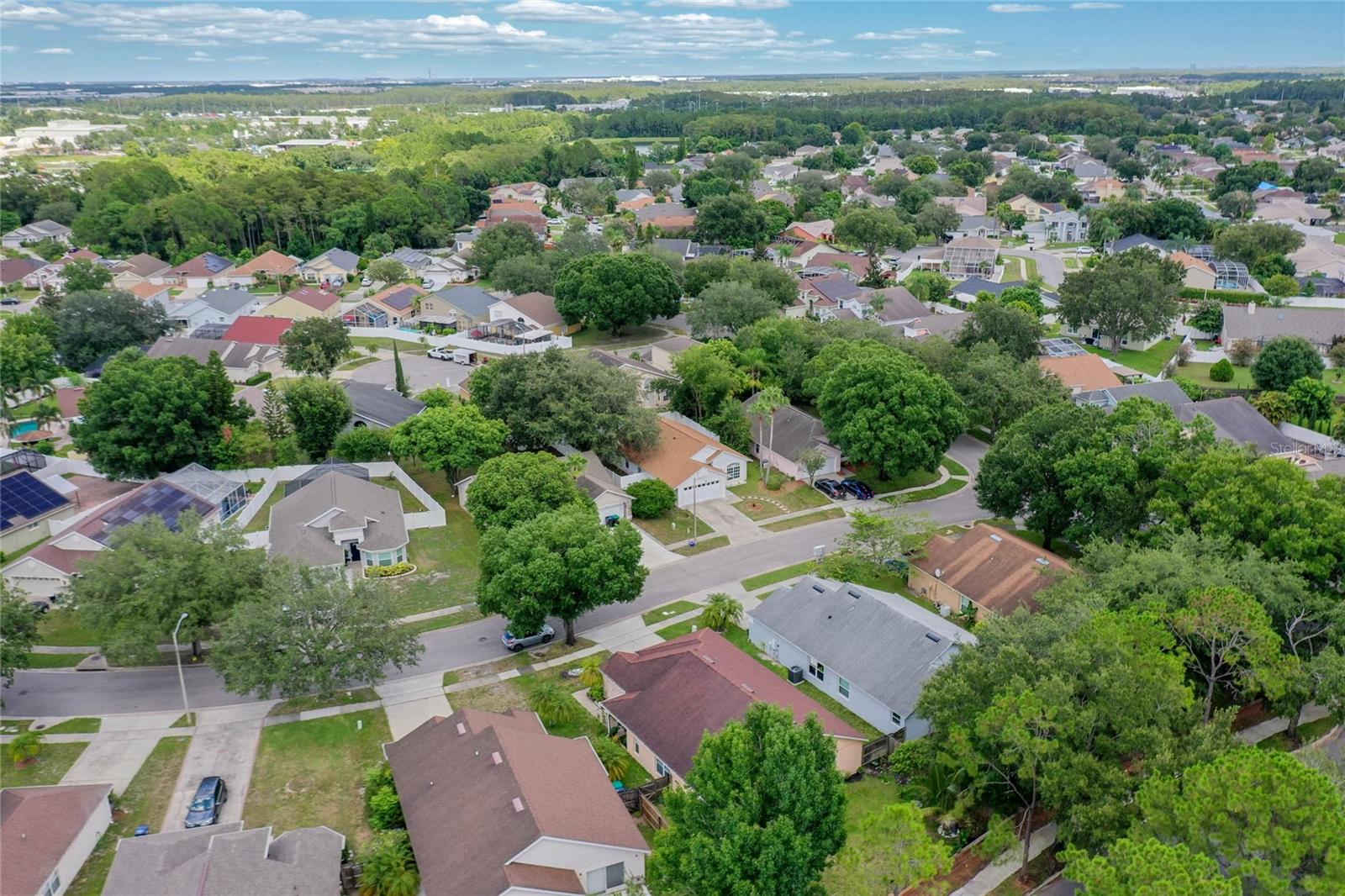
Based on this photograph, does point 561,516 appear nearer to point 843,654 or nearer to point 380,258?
point 843,654

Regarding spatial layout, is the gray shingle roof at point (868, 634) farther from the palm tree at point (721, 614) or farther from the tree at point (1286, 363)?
the tree at point (1286, 363)

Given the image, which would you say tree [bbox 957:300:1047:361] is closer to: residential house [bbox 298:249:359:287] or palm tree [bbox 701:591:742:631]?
palm tree [bbox 701:591:742:631]

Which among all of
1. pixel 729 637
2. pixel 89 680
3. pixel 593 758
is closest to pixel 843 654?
pixel 729 637

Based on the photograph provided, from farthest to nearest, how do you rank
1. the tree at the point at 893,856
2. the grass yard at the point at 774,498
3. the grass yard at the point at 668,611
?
the grass yard at the point at 774,498 < the grass yard at the point at 668,611 < the tree at the point at 893,856

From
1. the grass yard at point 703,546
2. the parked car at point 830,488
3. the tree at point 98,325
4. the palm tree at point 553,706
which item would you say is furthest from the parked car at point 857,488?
the tree at point 98,325

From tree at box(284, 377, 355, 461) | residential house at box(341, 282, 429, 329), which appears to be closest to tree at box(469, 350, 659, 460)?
tree at box(284, 377, 355, 461)

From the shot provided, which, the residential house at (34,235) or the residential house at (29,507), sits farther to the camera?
the residential house at (34,235)

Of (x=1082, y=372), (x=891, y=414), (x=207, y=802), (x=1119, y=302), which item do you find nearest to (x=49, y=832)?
(x=207, y=802)
